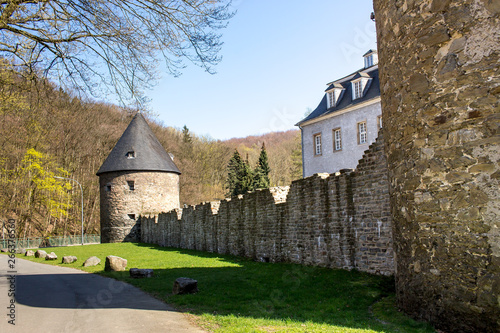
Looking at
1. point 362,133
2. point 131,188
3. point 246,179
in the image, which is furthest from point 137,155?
point 246,179

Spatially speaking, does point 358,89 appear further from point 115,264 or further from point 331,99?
point 115,264

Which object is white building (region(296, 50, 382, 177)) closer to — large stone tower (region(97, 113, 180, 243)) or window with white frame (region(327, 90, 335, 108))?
window with white frame (region(327, 90, 335, 108))

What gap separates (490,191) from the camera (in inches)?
186

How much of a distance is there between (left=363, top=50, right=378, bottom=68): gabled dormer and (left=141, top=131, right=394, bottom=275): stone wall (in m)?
17.3

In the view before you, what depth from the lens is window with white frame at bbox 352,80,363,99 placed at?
86.1 feet

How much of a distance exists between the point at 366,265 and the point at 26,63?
8.69 m

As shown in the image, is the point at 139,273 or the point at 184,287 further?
the point at 139,273

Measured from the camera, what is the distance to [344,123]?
89.5 ft

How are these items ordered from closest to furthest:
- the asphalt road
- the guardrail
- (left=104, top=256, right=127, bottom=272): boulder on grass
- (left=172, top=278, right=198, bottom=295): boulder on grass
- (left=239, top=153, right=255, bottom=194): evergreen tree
Result: 1. the asphalt road
2. (left=172, top=278, right=198, bottom=295): boulder on grass
3. (left=104, top=256, right=127, bottom=272): boulder on grass
4. the guardrail
5. (left=239, top=153, right=255, bottom=194): evergreen tree

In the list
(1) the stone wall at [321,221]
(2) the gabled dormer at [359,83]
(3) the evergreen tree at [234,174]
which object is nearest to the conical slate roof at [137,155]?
(3) the evergreen tree at [234,174]

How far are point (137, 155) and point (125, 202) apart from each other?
13.4ft

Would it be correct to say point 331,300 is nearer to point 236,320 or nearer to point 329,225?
point 236,320

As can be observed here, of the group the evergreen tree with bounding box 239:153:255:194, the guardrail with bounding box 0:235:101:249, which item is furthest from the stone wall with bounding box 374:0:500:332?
the evergreen tree with bounding box 239:153:255:194

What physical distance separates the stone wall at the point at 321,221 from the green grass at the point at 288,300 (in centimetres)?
46
